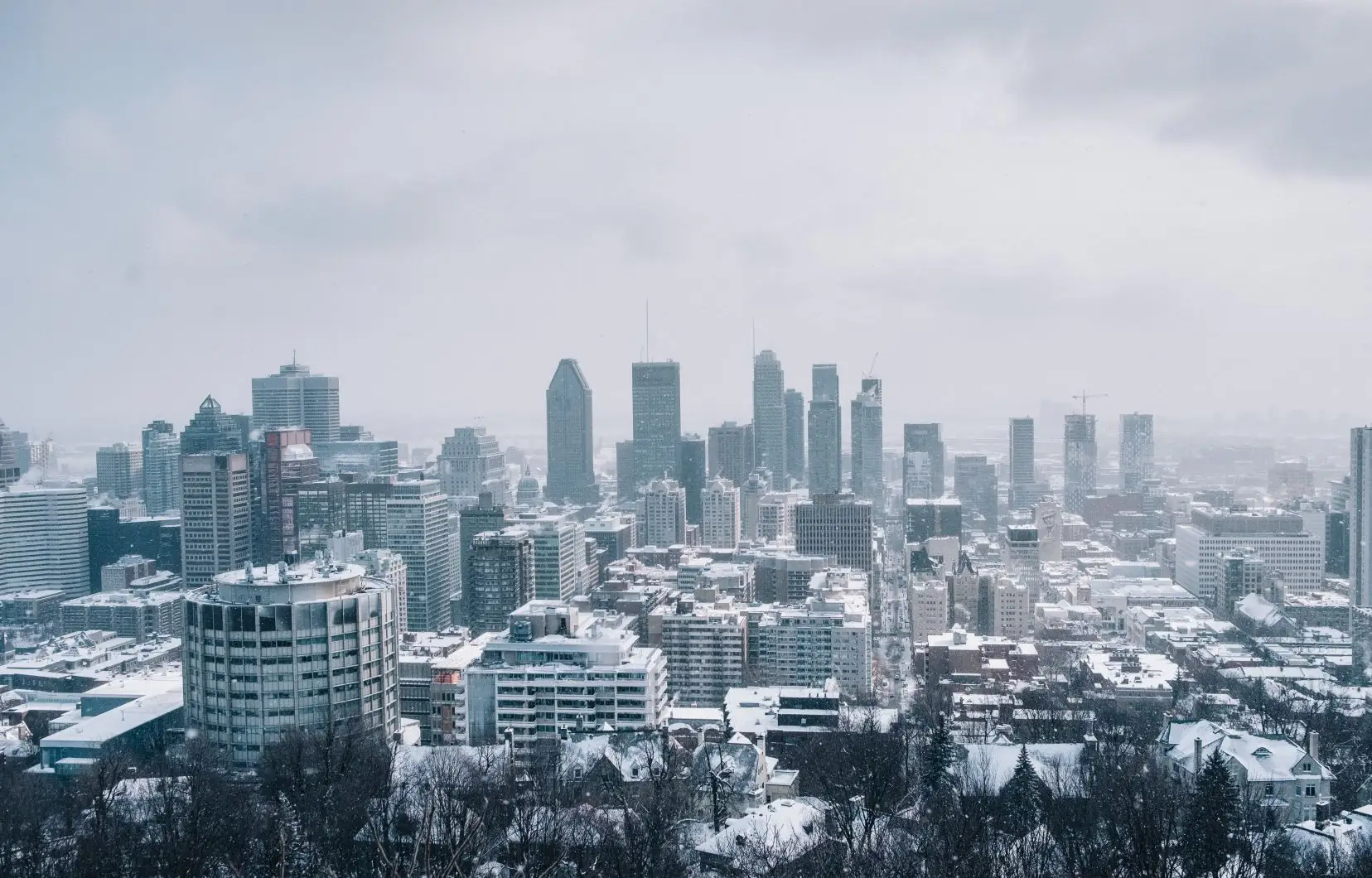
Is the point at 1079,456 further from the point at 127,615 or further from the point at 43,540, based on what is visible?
the point at 43,540

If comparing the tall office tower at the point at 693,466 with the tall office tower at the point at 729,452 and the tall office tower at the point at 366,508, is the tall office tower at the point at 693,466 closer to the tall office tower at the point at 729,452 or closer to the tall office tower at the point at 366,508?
the tall office tower at the point at 729,452

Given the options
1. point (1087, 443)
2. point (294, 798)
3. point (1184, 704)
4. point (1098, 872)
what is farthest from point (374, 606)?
point (1087, 443)

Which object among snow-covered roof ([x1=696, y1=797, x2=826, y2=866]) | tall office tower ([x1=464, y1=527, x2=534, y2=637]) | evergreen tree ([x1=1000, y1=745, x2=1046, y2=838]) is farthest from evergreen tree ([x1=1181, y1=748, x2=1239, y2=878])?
tall office tower ([x1=464, y1=527, x2=534, y2=637])

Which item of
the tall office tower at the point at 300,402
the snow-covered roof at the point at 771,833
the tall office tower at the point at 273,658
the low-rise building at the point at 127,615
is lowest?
the low-rise building at the point at 127,615

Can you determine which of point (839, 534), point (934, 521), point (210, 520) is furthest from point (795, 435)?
point (210, 520)

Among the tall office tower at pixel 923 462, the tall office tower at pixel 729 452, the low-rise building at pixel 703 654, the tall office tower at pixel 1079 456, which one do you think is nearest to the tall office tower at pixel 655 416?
the tall office tower at pixel 729 452

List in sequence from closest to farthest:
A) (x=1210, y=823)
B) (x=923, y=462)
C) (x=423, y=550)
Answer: (x=1210, y=823)
(x=423, y=550)
(x=923, y=462)
